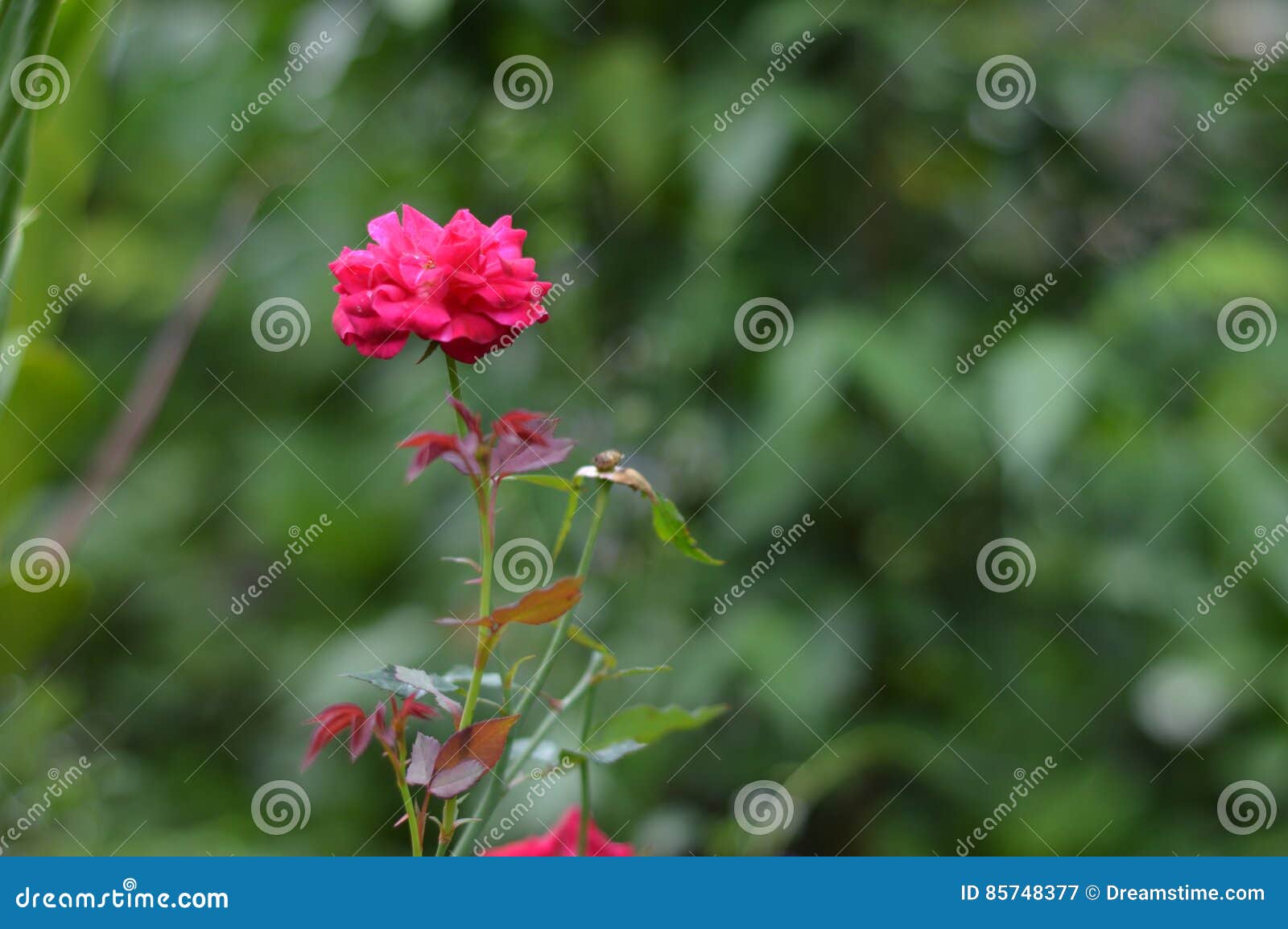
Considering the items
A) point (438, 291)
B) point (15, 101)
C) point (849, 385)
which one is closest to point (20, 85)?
point (15, 101)

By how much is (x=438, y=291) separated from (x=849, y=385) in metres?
0.77

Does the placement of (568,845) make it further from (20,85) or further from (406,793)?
(20,85)

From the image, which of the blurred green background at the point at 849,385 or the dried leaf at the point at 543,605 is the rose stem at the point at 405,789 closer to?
the dried leaf at the point at 543,605

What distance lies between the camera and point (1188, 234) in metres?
1.11

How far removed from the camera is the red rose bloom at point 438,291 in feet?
1.06

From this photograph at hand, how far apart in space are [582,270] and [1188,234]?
544mm

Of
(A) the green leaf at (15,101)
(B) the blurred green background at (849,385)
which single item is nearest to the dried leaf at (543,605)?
(A) the green leaf at (15,101)

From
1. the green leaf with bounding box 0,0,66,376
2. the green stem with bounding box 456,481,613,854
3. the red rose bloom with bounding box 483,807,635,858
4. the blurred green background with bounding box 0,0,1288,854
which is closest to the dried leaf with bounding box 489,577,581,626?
the green stem with bounding box 456,481,613,854

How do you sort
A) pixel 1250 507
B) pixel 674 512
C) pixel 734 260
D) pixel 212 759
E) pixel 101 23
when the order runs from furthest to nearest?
1. pixel 212 759
2. pixel 734 260
3. pixel 1250 507
4. pixel 101 23
5. pixel 674 512

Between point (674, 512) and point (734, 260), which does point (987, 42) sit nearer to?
point (734, 260)

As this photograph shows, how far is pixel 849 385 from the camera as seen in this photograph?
1.06 m

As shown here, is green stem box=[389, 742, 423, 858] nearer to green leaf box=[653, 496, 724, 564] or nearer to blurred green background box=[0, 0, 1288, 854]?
green leaf box=[653, 496, 724, 564]

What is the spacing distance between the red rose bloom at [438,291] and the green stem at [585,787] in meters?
0.11

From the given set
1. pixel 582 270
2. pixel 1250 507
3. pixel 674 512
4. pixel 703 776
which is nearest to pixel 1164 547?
pixel 1250 507
